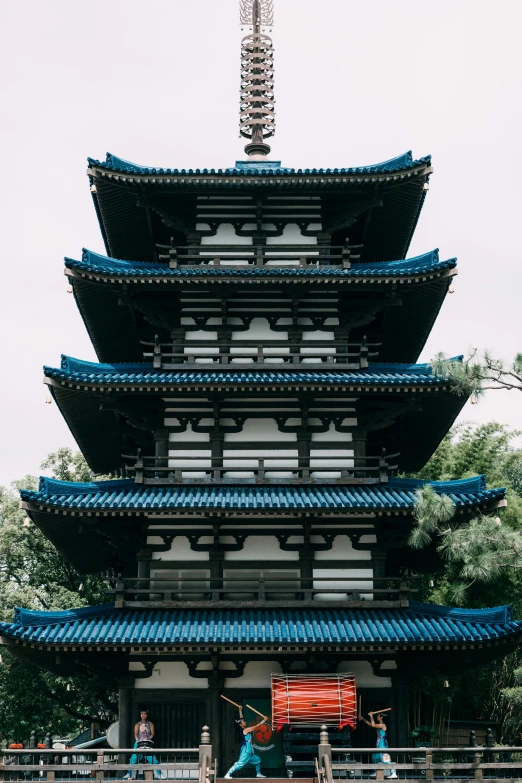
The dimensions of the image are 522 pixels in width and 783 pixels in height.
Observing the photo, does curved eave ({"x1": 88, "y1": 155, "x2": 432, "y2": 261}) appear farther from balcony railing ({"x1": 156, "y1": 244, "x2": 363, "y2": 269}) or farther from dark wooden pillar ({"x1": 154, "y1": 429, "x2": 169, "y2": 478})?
dark wooden pillar ({"x1": 154, "y1": 429, "x2": 169, "y2": 478})

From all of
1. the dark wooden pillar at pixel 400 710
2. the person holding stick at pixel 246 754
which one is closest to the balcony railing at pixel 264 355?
the dark wooden pillar at pixel 400 710

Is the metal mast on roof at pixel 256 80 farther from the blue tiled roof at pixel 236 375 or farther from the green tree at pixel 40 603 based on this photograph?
the green tree at pixel 40 603

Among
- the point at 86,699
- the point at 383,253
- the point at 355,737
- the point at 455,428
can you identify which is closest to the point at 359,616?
the point at 355,737

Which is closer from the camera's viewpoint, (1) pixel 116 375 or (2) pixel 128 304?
(1) pixel 116 375

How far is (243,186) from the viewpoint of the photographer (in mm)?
24469

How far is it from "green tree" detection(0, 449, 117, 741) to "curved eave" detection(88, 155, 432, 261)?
20320mm

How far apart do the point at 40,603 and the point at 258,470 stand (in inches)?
887

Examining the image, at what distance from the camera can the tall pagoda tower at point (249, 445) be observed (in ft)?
66.9

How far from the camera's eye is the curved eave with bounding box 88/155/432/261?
78.5 feet

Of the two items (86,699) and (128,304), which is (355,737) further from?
(86,699)

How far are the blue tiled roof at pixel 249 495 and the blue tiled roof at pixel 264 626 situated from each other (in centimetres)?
254

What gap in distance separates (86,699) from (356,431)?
2339cm

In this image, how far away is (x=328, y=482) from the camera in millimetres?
22203

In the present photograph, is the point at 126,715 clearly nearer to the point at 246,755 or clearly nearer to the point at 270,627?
the point at 246,755
